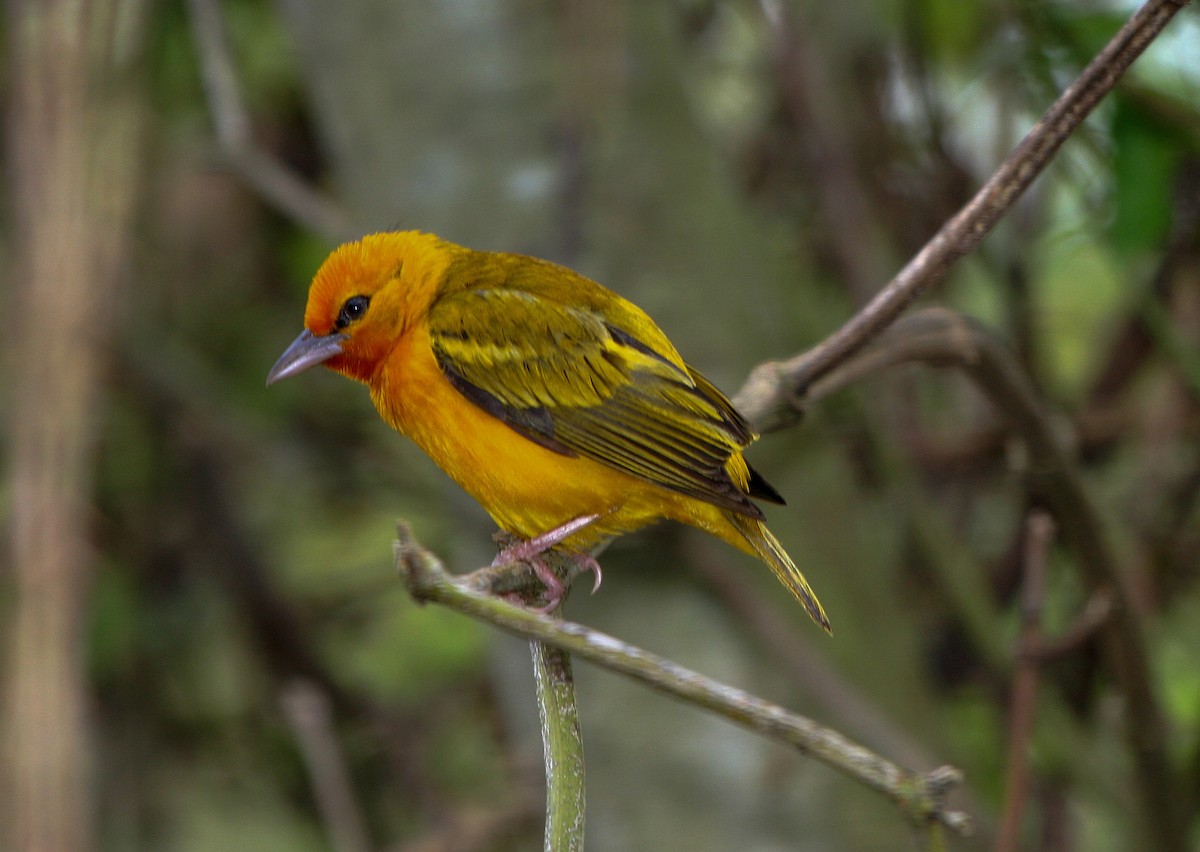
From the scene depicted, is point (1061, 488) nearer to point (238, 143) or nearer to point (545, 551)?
point (545, 551)

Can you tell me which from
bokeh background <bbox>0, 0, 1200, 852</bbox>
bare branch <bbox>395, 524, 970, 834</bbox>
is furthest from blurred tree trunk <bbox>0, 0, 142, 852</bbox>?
bare branch <bbox>395, 524, 970, 834</bbox>

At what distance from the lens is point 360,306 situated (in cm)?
280

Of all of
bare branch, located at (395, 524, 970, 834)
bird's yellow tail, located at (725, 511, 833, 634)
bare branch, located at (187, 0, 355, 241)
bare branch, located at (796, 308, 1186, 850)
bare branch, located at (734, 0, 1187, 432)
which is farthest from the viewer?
bare branch, located at (187, 0, 355, 241)

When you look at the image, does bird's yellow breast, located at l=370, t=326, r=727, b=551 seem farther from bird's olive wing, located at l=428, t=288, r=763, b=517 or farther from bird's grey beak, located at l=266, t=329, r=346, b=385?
bird's grey beak, located at l=266, t=329, r=346, b=385

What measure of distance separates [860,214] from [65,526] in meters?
3.43

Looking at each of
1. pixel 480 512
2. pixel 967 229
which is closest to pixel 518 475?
pixel 967 229

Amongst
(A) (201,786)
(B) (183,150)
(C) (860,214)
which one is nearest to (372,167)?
(C) (860,214)

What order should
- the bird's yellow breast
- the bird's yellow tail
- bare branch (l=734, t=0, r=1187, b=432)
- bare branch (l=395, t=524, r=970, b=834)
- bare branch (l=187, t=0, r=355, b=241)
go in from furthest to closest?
bare branch (l=187, t=0, r=355, b=241)
the bird's yellow breast
the bird's yellow tail
bare branch (l=734, t=0, r=1187, b=432)
bare branch (l=395, t=524, r=970, b=834)

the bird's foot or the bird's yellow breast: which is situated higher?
the bird's yellow breast

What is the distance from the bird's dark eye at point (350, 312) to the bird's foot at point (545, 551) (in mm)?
586

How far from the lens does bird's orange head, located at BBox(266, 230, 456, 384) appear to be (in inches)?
109

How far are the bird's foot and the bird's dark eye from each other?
586 millimetres

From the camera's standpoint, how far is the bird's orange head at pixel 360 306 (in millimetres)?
2779

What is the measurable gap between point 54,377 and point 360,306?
674 millimetres
